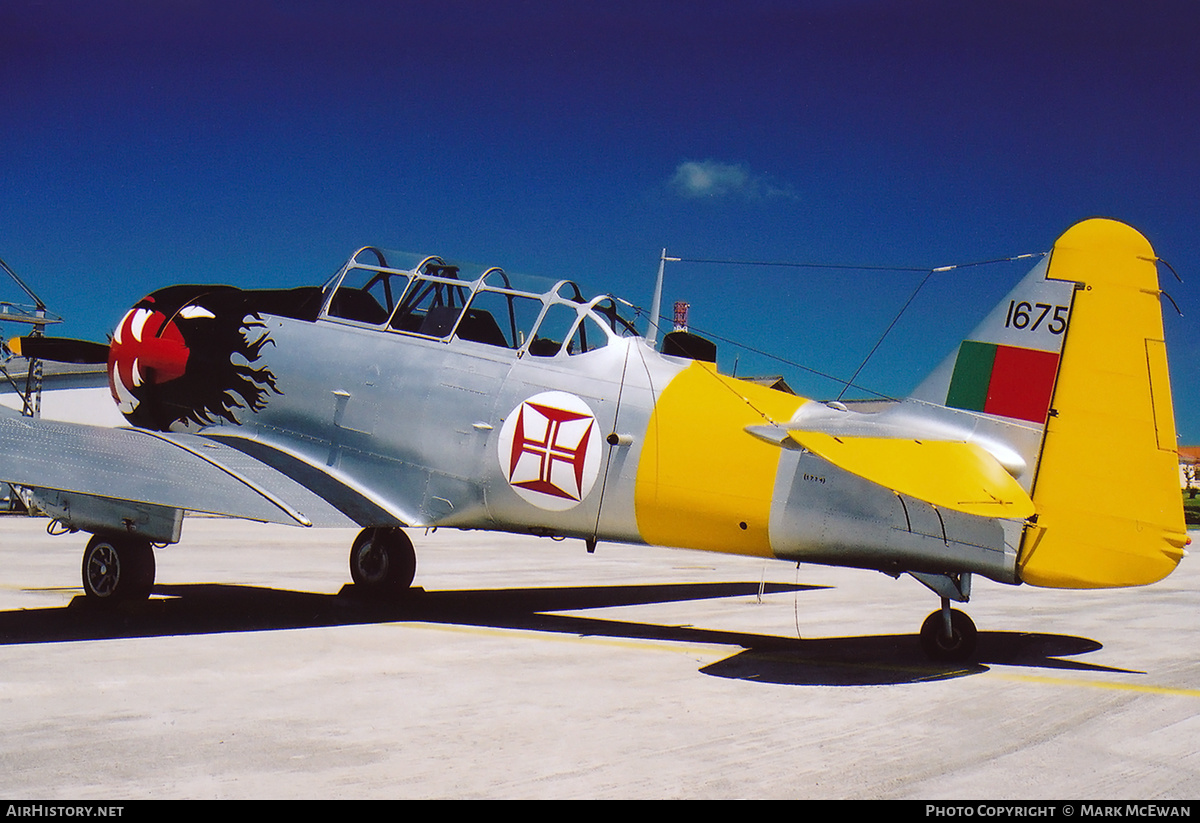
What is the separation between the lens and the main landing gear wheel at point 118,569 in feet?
27.3

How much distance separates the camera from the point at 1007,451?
6.15m

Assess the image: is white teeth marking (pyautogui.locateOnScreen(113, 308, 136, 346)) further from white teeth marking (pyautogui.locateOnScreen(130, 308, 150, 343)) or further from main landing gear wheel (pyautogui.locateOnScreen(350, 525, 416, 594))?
main landing gear wheel (pyautogui.locateOnScreen(350, 525, 416, 594))

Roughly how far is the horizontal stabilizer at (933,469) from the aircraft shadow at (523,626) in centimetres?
137

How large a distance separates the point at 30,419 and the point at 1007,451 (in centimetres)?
726

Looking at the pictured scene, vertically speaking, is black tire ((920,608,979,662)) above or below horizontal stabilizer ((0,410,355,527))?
below

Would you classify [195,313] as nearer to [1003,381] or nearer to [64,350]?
[64,350]

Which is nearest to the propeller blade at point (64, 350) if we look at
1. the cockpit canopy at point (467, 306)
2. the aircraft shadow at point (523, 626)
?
the aircraft shadow at point (523, 626)

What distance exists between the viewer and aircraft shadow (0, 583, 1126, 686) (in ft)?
21.8

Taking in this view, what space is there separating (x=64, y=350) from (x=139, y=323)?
8.54 ft

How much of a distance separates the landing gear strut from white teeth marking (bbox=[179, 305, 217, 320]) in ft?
22.8

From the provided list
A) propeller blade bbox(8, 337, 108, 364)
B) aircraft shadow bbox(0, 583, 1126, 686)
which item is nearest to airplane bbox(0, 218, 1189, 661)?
aircraft shadow bbox(0, 583, 1126, 686)

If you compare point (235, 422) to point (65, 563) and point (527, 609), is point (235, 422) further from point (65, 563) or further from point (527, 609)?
point (65, 563)

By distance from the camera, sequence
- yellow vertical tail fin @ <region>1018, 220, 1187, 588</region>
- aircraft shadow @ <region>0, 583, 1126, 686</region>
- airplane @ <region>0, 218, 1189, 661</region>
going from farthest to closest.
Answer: aircraft shadow @ <region>0, 583, 1126, 686</region>, airplane @ <region>0, 218, 1189, 661</region>, yellow vertical tail fin @ <region>1018, 220, 1187, 588</region>
